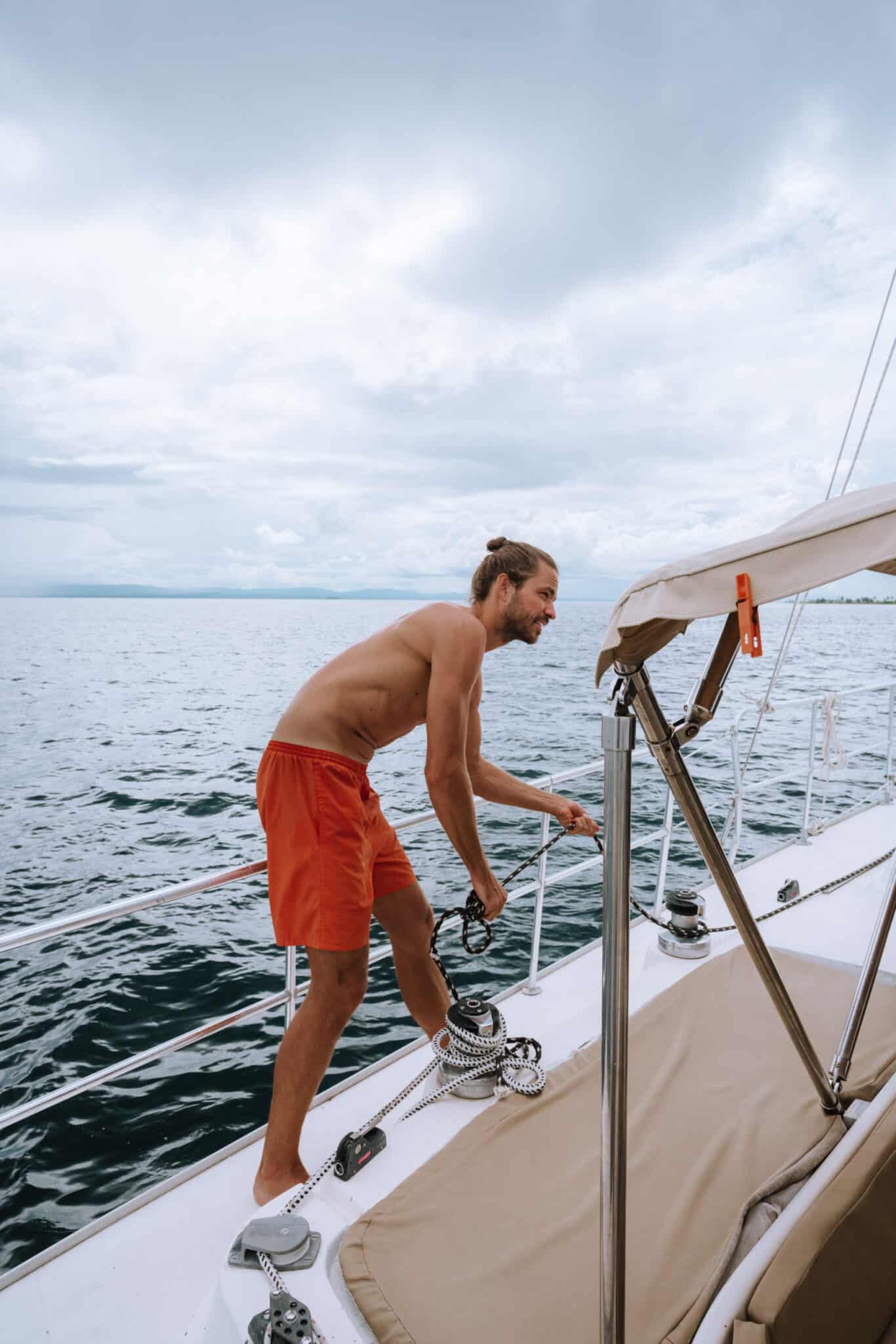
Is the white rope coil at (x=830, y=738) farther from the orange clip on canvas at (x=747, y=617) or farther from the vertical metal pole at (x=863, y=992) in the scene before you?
the orange clip on canvas at (x=747, y=617)

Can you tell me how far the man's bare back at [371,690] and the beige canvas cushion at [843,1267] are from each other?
1.30 m

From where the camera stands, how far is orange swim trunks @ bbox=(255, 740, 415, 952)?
1.85 metres

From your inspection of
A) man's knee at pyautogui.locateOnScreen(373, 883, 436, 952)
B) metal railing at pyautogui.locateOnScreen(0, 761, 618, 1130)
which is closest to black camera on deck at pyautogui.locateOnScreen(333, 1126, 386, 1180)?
metal railing at pyautogui.locateOnScreen(0, 761, 618, 1130)

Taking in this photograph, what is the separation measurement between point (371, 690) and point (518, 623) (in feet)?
1.59

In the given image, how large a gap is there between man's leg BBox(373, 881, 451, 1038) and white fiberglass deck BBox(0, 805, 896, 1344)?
23 cm

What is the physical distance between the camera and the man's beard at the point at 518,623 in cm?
216

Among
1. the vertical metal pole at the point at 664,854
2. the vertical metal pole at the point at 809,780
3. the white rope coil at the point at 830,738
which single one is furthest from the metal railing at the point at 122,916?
the white rope coil at the point at 830,738

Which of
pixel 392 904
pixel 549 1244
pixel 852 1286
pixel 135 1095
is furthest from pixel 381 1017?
pixel 852 1286

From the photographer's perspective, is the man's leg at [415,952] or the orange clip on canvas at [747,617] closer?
the orange clip on canvas at [747,617]

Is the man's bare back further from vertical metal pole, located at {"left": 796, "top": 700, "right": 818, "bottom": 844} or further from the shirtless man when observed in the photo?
vertical metal pole, located at {"left": 796, "top": 700, "right": 818, "bottom": 844}

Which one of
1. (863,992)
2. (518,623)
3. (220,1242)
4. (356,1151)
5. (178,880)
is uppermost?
(518,623)

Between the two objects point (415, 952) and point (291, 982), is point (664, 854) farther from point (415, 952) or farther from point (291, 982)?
point (291, 982)

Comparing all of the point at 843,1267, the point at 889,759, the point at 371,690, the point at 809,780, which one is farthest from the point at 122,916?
the point at 889,759

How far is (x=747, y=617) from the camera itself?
2.53 feet
